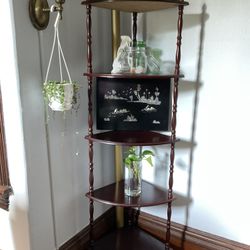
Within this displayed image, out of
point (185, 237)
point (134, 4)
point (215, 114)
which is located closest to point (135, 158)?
point (215, 114)

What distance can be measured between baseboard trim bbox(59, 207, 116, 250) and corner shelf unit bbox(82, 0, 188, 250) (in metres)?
0.07

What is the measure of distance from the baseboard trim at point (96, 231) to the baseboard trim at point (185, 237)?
0.62 ft

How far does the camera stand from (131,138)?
149 cm

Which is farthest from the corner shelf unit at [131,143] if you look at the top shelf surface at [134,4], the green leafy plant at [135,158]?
the green leafy plant at [135,158]

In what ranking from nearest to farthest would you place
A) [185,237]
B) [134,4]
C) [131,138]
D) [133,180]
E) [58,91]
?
[58,91] < [134,4] < [131,138] < [133,180] < [185,237]

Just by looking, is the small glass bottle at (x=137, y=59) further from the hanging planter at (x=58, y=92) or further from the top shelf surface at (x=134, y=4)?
the hanging planter at (x=58, y=92)

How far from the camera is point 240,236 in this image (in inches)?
60.7

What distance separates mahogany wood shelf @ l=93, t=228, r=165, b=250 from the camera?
1.65m

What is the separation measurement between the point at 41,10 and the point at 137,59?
Answer: 0.49 metres

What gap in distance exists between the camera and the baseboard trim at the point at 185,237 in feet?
5.22

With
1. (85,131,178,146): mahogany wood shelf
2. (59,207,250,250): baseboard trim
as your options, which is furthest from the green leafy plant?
(59,207,250,250): baseboard trim

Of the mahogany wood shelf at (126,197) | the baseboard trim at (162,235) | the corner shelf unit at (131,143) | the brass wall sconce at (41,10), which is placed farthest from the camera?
the baseboard trim at (162,235)

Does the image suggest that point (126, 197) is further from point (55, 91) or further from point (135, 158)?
point (55, 91)

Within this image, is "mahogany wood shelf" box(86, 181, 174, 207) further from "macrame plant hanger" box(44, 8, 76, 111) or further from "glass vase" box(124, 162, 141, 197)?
"macrame plant hanger" box(44, 8, 76, 111)
